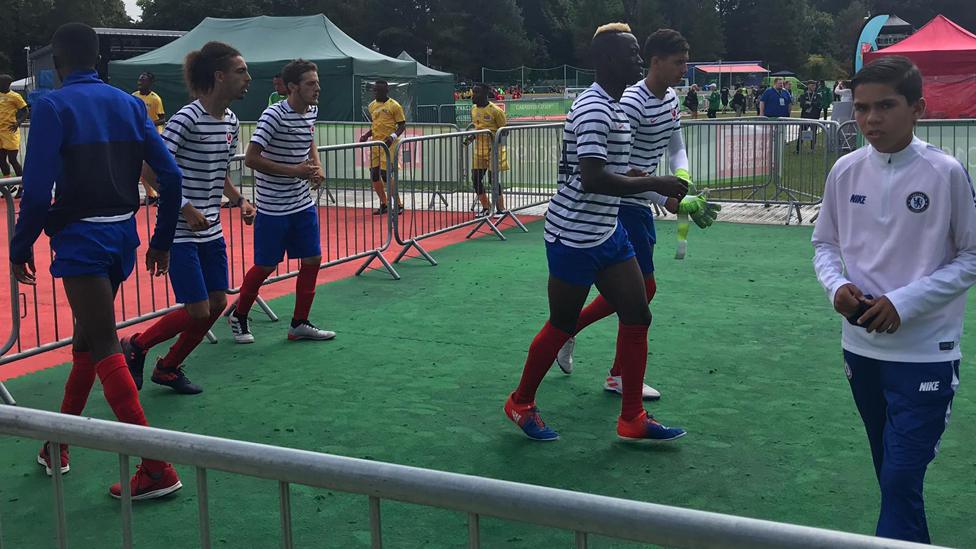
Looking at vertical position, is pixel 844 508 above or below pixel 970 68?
below

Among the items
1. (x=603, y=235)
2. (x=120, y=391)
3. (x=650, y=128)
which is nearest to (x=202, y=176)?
(x=120, y=391)

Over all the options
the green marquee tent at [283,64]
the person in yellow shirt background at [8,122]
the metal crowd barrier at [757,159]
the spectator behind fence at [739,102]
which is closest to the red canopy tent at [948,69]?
the metal crowd barrier at [757,159]

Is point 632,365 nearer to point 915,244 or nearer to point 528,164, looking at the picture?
point 915,244

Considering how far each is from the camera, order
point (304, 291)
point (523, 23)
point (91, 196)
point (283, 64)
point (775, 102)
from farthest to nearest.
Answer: point (523, 23)
point (775, 102)
point (283, 64)
point (304, 291)
point (91, 196)

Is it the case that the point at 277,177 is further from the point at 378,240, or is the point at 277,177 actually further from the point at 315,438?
the point at 378,240

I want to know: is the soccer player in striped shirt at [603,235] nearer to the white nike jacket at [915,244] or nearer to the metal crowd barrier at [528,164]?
the white nike jacket at [915,244]

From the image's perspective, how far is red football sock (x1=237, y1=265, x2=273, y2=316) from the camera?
770 cm

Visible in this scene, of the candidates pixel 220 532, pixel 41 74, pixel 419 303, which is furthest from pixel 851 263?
pixel 41 74

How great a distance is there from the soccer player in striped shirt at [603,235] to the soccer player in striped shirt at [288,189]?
8.81ft

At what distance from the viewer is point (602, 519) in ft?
5.93

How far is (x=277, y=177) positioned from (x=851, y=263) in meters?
4.76

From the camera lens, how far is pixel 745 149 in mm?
15453

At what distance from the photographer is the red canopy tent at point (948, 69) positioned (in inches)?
917

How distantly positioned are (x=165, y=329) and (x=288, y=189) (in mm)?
1568
